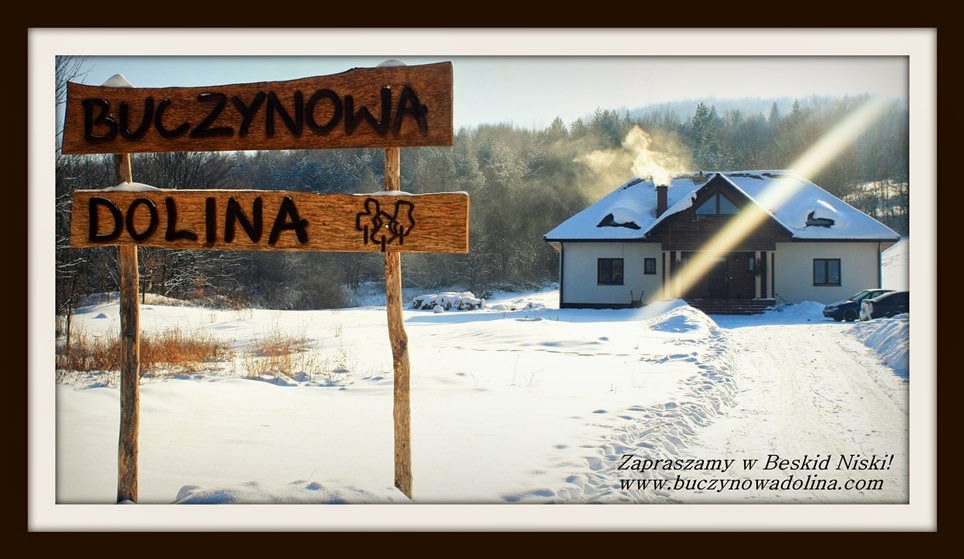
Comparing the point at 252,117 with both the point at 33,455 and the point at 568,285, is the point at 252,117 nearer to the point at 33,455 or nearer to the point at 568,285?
the point at 33,455

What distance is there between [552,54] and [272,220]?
8.21ft

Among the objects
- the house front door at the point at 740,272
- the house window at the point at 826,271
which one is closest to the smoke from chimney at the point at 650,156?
the house front door at the point at 740,272

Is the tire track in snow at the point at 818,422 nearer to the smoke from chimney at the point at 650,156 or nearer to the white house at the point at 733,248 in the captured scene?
the white house at the point at 733,248

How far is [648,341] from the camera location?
485 inches

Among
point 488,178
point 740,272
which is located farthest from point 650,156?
point 488,178

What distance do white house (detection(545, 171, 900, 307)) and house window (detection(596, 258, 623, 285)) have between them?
35 mm

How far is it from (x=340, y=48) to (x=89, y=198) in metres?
2.17

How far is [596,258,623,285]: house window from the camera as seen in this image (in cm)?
2406

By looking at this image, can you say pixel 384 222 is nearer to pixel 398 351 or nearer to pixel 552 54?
pixel 398 351

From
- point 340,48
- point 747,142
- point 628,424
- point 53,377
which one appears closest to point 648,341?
point 628,424

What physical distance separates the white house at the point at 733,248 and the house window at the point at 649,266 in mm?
35

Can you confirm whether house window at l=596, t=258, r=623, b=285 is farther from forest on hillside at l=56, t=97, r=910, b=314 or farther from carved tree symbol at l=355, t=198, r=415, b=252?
carved tree symbol at l=355, t=198, r=415, b=252

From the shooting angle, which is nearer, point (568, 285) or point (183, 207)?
point (183, 207)

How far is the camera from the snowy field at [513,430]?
17.6ft
